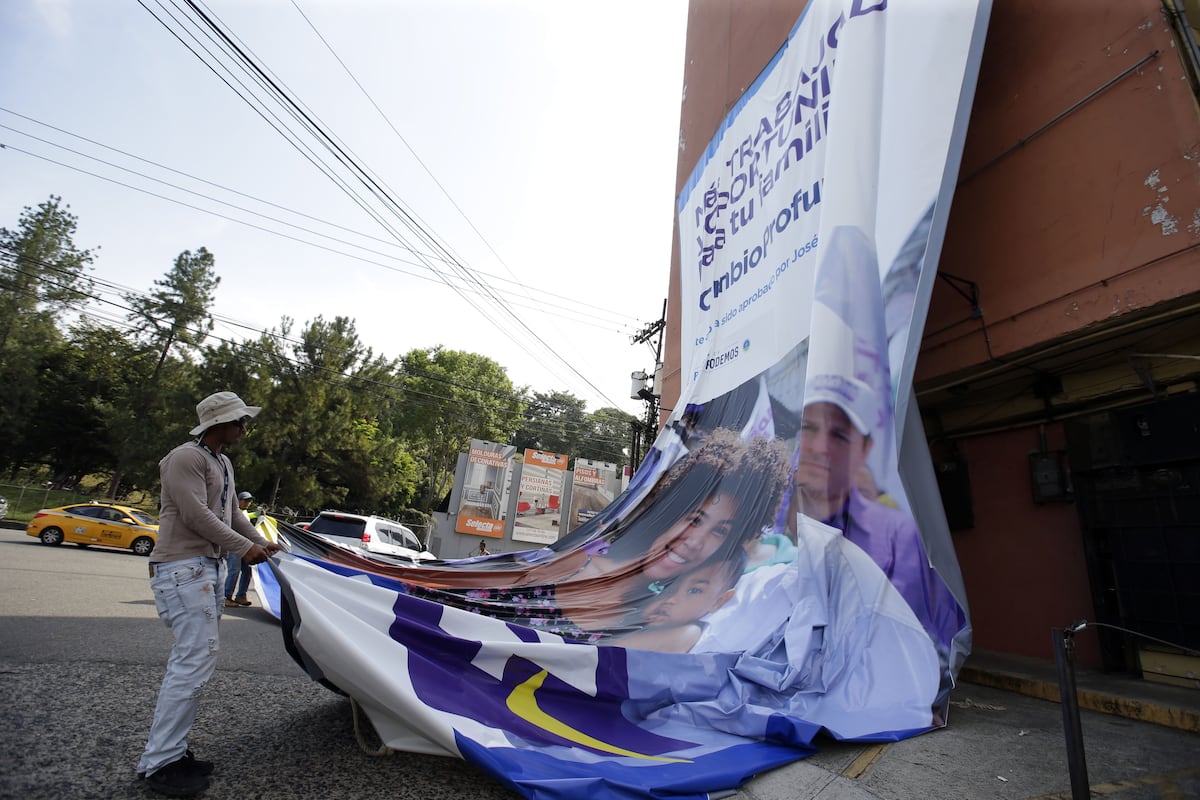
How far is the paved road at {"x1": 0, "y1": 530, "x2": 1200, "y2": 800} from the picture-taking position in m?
2.21

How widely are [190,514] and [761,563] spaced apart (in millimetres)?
3701

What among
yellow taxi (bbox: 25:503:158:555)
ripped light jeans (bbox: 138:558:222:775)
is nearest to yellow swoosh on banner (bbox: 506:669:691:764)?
ripped light jeans (bbox: 138:558:222:775)

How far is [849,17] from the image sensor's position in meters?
4.98

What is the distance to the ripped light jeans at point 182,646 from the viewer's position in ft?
7.02

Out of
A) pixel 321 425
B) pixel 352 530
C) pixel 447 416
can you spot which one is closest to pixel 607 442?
pixel 447 416

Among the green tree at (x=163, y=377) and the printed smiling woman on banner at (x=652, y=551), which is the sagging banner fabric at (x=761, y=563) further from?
the green tree at (x=163, y=377)

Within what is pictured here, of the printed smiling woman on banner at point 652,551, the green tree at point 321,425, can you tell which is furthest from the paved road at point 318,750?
the green tree at point 321,425

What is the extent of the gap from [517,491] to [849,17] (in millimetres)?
21918

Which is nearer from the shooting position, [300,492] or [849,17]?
[849,17]

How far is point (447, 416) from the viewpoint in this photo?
1674 inches

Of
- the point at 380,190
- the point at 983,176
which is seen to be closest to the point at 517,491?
the point at 380,190

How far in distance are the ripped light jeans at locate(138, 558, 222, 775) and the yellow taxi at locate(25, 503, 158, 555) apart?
45.9ft

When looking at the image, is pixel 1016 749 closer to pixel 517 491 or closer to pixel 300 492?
pixel 517 491

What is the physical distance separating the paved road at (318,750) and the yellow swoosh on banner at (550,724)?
298 millimetres
